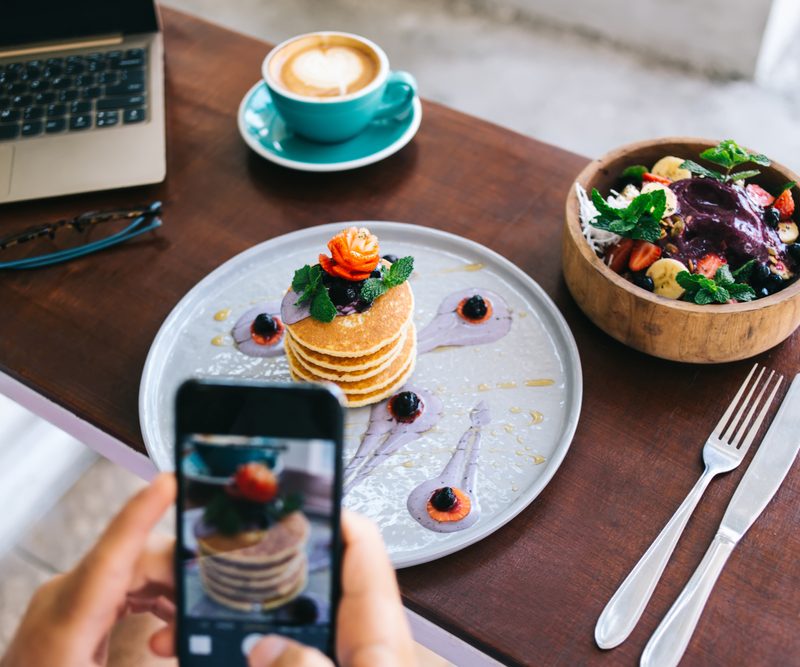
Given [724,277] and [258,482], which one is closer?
[258,482]

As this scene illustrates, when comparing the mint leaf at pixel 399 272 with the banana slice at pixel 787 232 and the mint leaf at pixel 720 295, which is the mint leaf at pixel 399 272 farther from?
the banana slice at pixel 787 232

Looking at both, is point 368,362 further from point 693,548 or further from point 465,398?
point 693,548

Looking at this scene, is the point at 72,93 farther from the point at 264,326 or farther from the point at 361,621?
the point at 361,621

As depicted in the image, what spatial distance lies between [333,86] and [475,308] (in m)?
0.44

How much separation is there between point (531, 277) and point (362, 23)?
2.10 meters

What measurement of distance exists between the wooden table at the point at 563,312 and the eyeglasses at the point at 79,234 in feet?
0.07

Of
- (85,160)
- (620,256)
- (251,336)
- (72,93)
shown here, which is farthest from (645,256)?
(72,93)

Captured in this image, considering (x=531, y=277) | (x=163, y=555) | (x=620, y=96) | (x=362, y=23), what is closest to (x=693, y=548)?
(x=531, y=277)

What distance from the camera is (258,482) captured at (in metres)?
0.62

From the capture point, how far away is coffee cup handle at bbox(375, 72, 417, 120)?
134cm

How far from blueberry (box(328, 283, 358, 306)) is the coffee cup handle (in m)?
0.46

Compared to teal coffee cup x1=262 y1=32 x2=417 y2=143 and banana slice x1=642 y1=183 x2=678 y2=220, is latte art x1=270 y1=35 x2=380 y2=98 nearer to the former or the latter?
teal coffee cup x1=262 y1=32 x2=417 y2=143

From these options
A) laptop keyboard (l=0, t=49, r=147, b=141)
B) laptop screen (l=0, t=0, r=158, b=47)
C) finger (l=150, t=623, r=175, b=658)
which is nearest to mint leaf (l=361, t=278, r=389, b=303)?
finger (l=150, t=623, r=175, b=658)

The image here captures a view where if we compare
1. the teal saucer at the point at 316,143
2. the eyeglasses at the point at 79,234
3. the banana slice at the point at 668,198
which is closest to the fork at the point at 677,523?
the banana slice at the point at 668,198
